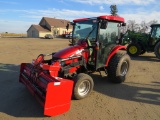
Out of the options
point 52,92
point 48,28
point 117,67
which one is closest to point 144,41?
point 117,67

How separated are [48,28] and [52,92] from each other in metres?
49.6

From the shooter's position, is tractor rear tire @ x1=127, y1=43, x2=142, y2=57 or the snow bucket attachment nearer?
the snow bucket attachment

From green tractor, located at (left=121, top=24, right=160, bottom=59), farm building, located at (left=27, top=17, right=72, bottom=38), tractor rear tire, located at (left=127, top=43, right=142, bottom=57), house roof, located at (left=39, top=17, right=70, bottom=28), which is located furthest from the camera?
house roof, located at (left=39, top=17, right=70, bottom=28)

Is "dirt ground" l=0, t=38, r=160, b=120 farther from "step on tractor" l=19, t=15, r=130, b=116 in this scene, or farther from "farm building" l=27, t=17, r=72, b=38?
"farm building" l=27, t=17, r=72, b=38

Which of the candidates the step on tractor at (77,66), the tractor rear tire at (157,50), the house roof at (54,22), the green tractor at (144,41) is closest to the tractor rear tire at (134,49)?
the green tractor at (144,41)

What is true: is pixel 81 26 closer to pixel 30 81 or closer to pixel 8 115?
pixel 30 81

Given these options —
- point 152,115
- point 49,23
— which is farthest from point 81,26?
point 49,23

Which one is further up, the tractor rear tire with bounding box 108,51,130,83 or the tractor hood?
the tractor hood

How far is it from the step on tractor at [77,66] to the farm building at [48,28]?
45.4 meters

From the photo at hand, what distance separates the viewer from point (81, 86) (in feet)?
16.9

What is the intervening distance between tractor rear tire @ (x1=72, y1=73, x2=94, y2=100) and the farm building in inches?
1839

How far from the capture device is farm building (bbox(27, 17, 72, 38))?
51.1 metres

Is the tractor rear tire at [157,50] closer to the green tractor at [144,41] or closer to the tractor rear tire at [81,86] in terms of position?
the green tractor at [144,41]

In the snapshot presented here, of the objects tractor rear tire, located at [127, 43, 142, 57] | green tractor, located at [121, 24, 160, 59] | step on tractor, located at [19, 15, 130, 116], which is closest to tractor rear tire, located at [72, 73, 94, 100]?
step on tractor, located at [19, 15, 130, 116]
